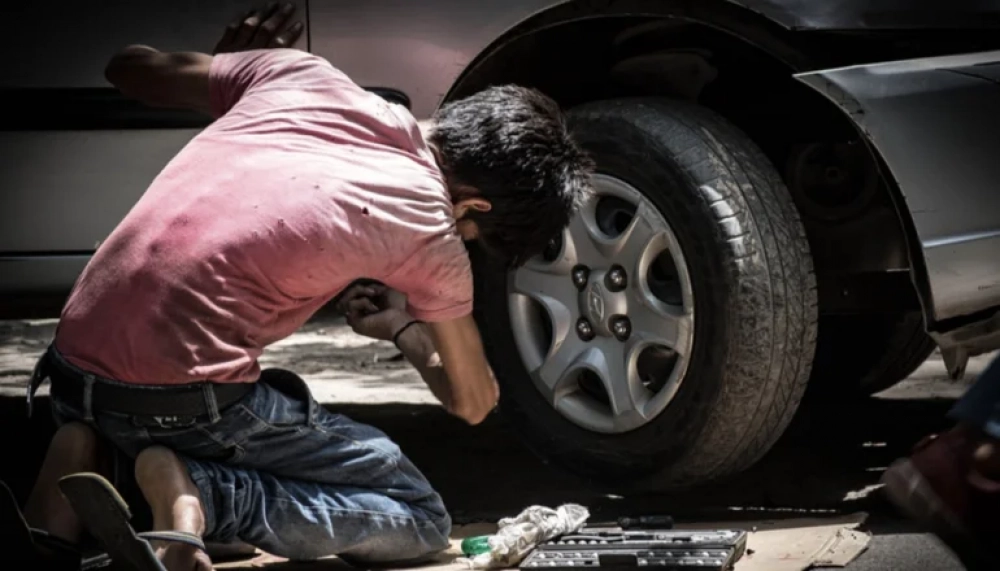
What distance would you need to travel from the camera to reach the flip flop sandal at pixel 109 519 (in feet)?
9.60

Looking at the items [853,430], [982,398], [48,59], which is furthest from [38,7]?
[982,398]

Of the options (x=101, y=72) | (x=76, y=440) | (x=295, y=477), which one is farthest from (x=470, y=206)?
(x=101, y=72)

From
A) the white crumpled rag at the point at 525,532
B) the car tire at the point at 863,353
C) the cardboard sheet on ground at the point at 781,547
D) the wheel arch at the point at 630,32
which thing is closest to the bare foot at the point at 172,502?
the cardboard sheet on ground at the point at 781,547

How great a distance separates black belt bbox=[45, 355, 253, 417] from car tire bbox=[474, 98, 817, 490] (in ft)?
3.82

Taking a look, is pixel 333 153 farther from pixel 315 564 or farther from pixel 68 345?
pixel 315 564

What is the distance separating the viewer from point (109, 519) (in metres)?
2.96

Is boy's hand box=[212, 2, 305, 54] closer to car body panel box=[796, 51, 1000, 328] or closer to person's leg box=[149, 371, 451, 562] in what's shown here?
person's leg box=[149, 371, 451, 562]

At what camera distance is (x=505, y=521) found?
147 inches

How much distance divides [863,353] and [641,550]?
200 centimetres

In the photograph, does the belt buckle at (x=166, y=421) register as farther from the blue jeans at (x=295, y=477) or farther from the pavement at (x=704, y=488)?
the pavement at (x=704, y=488)

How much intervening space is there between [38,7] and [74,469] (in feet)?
5.23

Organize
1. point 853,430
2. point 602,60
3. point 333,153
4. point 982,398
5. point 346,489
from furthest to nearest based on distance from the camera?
point 853,430 → point 602,60 → point 346,489 → point 333,153 → point 982,398

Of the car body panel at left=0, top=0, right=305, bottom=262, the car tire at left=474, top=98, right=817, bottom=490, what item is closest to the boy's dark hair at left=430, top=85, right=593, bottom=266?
the car tire at left=474, top=98, right=817, bottom=490

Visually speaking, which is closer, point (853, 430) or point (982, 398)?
point (982, 398)
